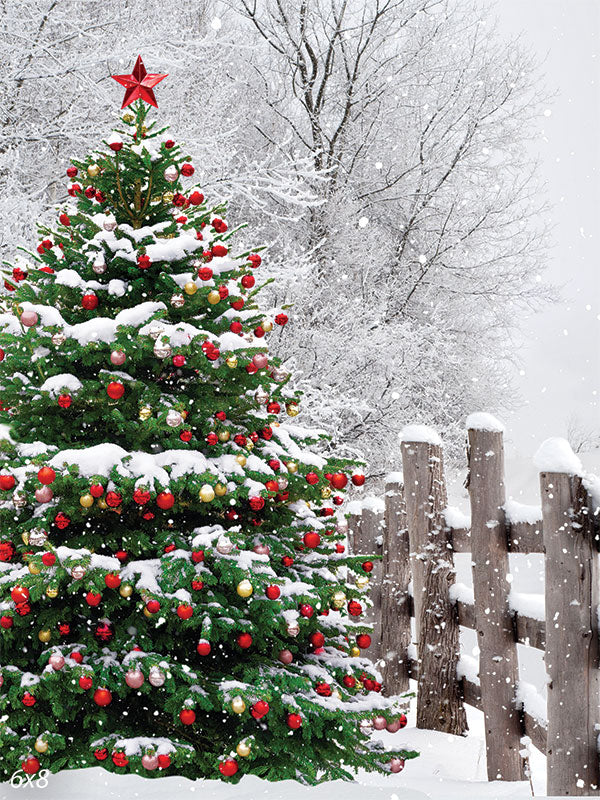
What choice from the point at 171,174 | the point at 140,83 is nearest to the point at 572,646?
the point at 171,174

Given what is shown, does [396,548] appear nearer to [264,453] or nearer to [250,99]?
[264,453]

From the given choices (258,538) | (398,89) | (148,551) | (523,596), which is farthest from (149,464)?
(398,89)

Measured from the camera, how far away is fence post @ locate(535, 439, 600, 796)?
360cm

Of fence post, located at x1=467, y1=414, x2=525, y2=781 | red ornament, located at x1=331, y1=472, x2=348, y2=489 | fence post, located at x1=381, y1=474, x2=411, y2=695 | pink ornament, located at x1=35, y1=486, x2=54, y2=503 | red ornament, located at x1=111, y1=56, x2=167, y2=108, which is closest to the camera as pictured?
pink ornament, located at x1=35, y1=486, x2=54, y2=503

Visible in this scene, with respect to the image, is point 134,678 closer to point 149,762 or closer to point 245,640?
point 149,762

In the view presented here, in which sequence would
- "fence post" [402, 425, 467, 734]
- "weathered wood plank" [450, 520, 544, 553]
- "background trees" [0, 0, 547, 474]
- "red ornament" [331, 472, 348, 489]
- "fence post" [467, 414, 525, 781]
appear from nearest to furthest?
"red ornament" [331, 472, 348, 489] < "weathered wood plank" [450, 520, 544, 553] < "fence post" [467, 414, 525, 781] < "fence post" [402, 425, 467, 734] < "background trees" [0, 0, 547, 474]

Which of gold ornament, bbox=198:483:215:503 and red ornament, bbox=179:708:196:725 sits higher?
gold ornament, bbox=198:483:215:503

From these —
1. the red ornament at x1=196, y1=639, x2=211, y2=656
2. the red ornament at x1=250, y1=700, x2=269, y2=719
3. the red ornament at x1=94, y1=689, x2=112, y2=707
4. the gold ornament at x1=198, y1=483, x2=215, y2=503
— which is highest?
the gold ornament at x1=198, y1=483, x2=215, y2=503

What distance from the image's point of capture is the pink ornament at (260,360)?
338 cm

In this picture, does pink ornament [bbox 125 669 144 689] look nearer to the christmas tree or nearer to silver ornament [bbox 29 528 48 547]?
the christmas tree

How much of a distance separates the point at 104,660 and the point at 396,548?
3432mm

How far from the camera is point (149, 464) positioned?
10.3ft

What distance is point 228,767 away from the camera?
9.30ft

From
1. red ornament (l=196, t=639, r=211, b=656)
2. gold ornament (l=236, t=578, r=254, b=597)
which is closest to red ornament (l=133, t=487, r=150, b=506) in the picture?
gold ornament (l=236, t=578, r=254, b=597)
